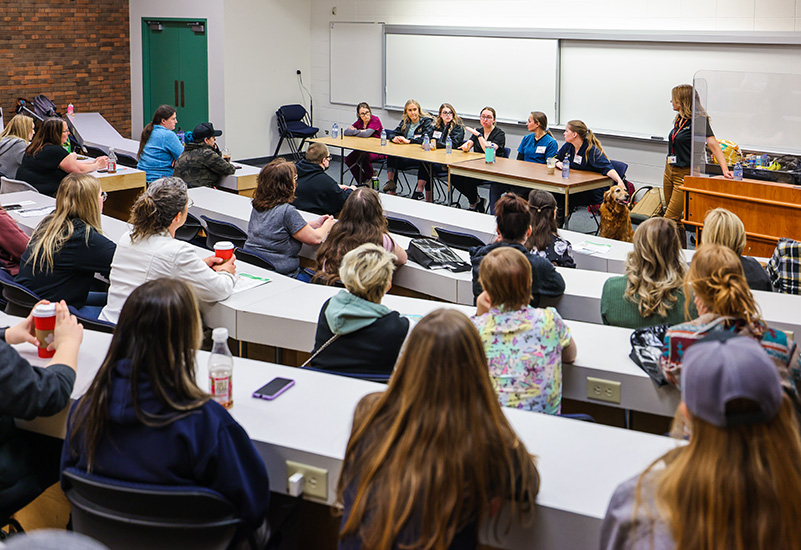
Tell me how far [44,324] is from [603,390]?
1.95 meters

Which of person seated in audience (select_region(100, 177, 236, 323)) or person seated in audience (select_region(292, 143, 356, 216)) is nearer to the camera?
person seated in audience (select_region(100, 177, 236, 323))

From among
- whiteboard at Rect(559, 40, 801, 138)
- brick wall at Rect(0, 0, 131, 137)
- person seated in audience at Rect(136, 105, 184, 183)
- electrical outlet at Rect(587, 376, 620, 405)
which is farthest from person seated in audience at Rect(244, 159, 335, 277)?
brick wall at Rect(0, 0, 131, 137)

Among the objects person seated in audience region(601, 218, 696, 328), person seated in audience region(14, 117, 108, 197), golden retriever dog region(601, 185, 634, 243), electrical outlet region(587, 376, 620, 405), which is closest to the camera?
electrical outlet region(587, 376, 620, 405)

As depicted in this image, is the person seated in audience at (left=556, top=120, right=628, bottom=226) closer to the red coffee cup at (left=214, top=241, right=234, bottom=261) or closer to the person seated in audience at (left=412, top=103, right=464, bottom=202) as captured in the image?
the person seated in audience at (left=412, top=103, right=464, bottom=202)

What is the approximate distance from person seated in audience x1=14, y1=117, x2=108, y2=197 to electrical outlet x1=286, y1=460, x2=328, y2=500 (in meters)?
5.11

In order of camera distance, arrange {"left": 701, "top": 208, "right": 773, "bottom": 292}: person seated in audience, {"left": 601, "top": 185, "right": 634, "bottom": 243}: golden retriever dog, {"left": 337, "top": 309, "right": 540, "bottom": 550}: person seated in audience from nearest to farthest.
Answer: {"left": 337, "top": 309, "right": 540, "bottom": 550}: person seated in audience
{"left": 701, "top": 208, "right": 773, "bottom": 292}: person seated in audience
{"left": 601, "top": 185, "right": 634, "bottom": 243}: golden retriever dog

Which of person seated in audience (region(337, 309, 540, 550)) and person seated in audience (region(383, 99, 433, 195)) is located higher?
person seated in audience (region(383, 99, 433, 195))

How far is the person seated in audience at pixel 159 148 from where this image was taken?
24.9 feet

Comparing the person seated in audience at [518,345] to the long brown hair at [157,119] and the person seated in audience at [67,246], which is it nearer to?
the person seated in audience at [67,246]

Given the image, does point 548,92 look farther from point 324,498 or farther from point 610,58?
point 324,498

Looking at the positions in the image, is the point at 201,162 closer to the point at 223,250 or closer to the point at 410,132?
the point at 410,132

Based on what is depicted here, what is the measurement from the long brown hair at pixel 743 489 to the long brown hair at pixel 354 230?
9.74ft

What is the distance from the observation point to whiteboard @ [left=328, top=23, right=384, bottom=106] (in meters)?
11.6

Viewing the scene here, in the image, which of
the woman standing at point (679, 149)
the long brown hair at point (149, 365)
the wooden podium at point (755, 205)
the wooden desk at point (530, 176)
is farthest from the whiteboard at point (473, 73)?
the long brown hair at point (149, 365)
